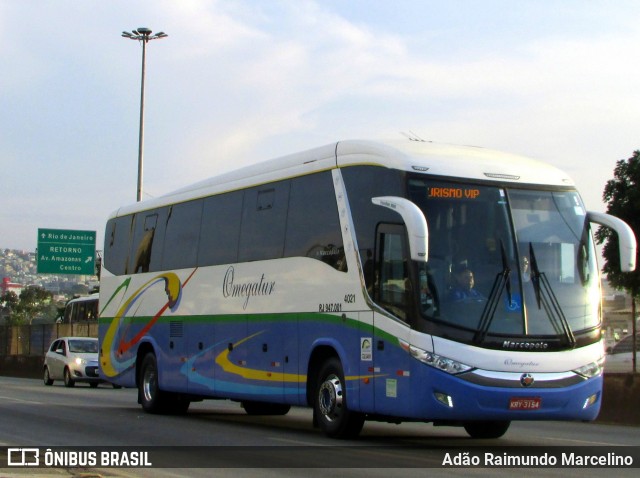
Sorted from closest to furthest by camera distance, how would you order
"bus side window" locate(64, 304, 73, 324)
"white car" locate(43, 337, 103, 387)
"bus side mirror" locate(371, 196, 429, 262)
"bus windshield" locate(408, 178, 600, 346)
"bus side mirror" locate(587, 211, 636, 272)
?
"bus side mirror" locate(371, 196, 429, 262) < "bus windshield" locate(408, 178, 600, 346) < "bus side mirror" locate(587, 211, 636, 272) < "white car" locate(43, 337, 103, 387) < "bus side window" locate(64, 304, 73, 324)

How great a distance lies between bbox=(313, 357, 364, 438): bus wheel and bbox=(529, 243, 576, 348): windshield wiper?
9.10ft

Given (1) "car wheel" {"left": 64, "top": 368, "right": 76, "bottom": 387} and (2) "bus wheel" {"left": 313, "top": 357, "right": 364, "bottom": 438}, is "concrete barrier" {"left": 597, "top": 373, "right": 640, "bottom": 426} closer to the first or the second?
(2) "bus wheel" {"left": 313, "top": 357, "right": 364, "bottom": 438}

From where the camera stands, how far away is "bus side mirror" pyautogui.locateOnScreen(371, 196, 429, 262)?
12591 millimetres

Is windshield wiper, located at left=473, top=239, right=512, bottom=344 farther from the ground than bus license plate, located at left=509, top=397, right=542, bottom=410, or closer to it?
farther from the ground

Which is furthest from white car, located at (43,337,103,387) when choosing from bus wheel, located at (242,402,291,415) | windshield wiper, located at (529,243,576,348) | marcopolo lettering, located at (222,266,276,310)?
windshield wiper, located at (529,243,576,348)

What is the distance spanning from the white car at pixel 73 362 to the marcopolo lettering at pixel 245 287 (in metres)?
18.0

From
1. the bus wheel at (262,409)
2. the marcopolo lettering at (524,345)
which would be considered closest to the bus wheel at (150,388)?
the bus wheel at (262,409)

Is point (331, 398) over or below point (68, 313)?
below

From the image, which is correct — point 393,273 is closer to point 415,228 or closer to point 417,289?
point 417,289

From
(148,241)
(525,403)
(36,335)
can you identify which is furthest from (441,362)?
(36,335)

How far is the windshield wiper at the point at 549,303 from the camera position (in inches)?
521

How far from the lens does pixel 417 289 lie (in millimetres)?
13094

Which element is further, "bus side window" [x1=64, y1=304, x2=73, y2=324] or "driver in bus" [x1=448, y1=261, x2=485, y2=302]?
"bus side window" [x1=64, y1=304, x2=73, y2=324]

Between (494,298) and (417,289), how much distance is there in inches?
34.9
